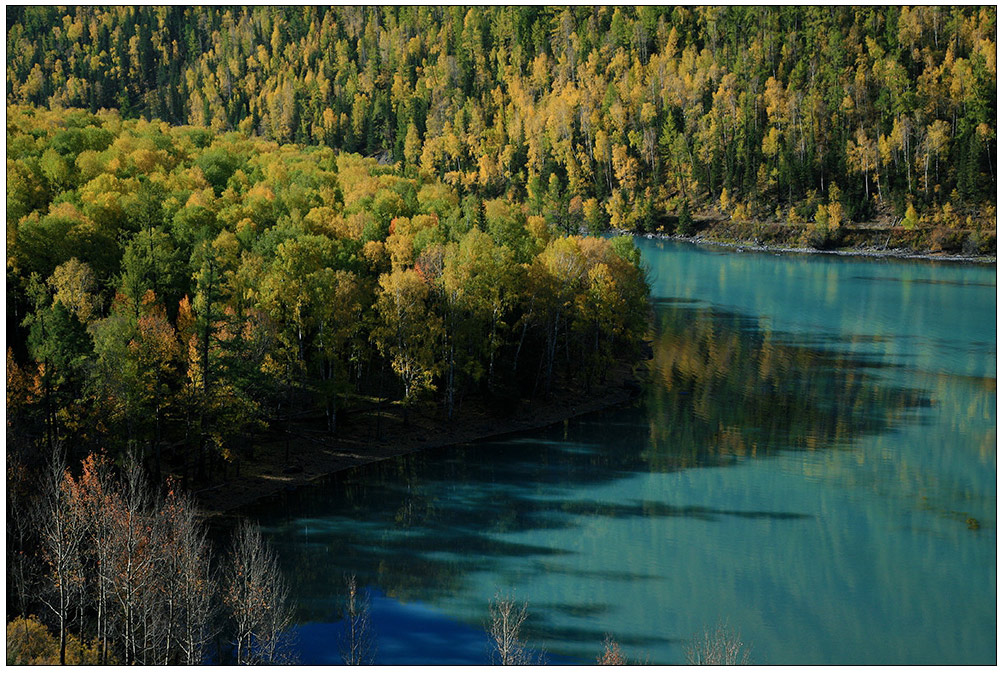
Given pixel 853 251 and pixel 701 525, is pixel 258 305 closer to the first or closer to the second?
pixel 701 525

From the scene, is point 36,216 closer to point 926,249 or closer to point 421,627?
point 421,627

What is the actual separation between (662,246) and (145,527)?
350 feet

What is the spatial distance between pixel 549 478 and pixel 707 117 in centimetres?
12191

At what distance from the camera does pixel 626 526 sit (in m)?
37.4

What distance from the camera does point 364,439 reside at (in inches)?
1768

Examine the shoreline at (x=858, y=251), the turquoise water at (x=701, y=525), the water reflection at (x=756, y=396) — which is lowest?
the turquoise water at (x=701, y=525)

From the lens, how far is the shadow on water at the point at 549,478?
33.4 m

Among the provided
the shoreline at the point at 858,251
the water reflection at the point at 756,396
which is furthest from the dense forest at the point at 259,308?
the shoreline at the point at 858,251

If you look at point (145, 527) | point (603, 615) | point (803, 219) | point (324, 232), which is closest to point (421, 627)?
point (603, 615)

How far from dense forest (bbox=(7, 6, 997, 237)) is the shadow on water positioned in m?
56.6

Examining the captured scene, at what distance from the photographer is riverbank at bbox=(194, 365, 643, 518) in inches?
1540

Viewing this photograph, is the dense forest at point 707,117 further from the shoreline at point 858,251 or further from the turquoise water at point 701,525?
the turquoise water at point 701,525

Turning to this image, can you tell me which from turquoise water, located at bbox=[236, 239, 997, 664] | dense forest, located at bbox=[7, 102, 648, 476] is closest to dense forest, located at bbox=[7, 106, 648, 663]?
dense forest, located at bbox=[7, 102, 648, 476]

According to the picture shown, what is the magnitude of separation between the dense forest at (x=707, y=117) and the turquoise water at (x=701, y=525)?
2381 inches
